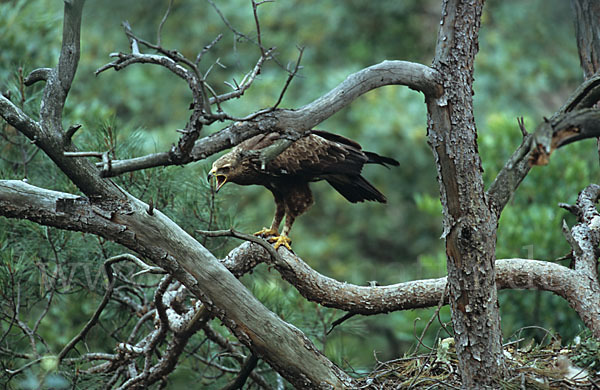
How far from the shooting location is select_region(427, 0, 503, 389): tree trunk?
74.4 inches

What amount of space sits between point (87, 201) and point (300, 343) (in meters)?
0.73

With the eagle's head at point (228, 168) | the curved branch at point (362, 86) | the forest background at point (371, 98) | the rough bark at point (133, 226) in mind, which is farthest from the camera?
the forest background at point (371, 98)

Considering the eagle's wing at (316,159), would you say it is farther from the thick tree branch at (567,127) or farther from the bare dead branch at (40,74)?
the bare dead branch at (40,74)

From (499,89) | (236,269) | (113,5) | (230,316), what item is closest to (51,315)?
(236,269)

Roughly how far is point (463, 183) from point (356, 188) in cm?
98

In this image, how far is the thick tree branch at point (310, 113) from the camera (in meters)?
1.62

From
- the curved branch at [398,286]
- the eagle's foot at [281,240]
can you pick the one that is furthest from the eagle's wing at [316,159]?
the curved branch at [398,286]

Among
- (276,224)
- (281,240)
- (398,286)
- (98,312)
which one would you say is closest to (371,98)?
(276,224)

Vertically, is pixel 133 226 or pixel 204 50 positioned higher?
pixel 204 50

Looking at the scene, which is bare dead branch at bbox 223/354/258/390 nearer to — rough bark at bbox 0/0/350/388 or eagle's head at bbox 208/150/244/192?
rough bark at bbox 0/0/350/388

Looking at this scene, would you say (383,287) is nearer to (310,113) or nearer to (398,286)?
(398,286)

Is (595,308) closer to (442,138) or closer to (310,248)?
(442,138)

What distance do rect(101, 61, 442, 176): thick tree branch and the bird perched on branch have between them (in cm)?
79

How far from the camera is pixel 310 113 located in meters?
1.79
